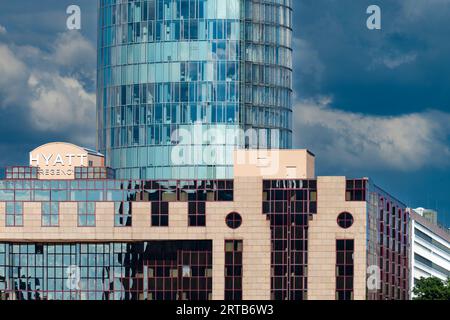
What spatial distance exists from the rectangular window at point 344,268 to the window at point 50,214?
40.1 meters

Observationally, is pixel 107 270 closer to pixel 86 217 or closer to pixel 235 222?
pixel 86 217

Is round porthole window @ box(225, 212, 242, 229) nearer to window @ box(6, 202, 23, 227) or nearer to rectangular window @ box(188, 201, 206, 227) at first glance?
rectangular window @ box(188, 201, 206, 227)

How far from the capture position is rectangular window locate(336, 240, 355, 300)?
17088 cm

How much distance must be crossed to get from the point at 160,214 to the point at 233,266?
12.6 metres

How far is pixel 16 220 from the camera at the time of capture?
179 meters

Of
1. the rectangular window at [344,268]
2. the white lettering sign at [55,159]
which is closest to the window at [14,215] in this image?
the white lettering sign at [55,159]

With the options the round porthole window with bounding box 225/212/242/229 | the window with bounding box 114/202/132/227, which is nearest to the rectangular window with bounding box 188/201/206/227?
the round porthole window with bounding box 225/212/242/229

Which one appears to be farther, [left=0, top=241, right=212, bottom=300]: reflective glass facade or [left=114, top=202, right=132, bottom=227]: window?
[left=114, top=202, right=132, bottom=227]: window

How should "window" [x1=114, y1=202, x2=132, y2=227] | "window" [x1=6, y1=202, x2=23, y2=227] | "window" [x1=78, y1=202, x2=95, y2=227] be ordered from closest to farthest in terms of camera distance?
"window" [x1=114, y1=202, x2=132, y2=227] → "window" [x1=78, y1=202, x2=95, y2=227] → "window" [x1=6, y1=202, x2=23, y2=227]

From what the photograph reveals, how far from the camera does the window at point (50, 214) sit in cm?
17838

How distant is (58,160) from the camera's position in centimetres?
18962

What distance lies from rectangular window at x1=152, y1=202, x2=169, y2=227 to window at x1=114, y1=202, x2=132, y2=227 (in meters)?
3.43
